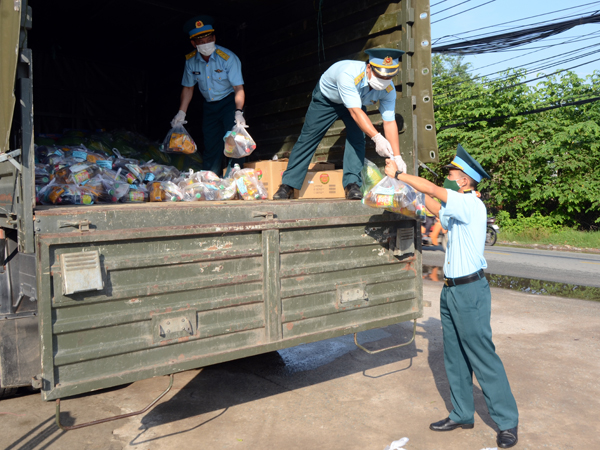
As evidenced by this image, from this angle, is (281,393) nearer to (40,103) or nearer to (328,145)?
(328,145)

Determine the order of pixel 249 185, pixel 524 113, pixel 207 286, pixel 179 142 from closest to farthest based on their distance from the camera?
1. pixel 207 286
2. pixel 249 185
3. pixel 179 142
4. pixel 524 113

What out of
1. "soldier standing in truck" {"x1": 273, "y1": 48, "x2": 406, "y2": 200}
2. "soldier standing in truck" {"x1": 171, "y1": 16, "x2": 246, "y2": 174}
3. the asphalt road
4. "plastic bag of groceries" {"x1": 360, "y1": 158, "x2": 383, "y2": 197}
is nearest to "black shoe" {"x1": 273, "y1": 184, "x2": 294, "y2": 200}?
"soldier standing in truck" {"x1": 273, "y1": 48, "x2": 406, "y2": 200}

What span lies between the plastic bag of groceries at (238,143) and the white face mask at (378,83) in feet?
4.27

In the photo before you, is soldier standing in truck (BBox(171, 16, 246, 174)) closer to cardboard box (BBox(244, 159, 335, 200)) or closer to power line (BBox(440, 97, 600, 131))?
cardboard box (BBox(244, 159, 335, 200))

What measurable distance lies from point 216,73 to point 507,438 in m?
3.89

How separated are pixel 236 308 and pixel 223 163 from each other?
3248 mm

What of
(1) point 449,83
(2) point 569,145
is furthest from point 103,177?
(1) point 449,83

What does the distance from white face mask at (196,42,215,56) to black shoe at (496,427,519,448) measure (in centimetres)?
396

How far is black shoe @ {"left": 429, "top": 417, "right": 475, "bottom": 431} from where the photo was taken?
328 centimetres

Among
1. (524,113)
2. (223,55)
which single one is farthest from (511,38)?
(223,55)

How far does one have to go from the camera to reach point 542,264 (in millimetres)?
11156

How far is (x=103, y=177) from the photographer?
398cm

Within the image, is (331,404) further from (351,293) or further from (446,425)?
(351,293)

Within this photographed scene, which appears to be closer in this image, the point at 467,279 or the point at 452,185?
the point at 467,279
